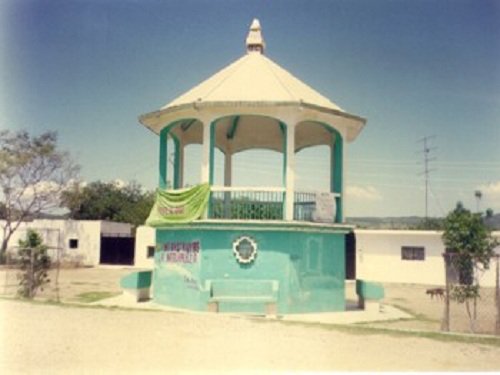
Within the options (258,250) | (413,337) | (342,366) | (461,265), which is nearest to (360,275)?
(461,265)

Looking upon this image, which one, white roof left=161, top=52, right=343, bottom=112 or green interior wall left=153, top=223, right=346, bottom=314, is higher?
white roof left=161, top=52, right=343, bottom=112

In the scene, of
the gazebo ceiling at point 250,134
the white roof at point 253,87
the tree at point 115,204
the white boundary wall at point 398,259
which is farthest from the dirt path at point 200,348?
the tree at point 115,204

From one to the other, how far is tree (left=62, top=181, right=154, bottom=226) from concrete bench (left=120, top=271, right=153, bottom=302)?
118 feet

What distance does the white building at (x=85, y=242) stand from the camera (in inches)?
1443

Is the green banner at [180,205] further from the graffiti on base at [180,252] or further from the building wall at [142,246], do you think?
the building wall at [142,246]

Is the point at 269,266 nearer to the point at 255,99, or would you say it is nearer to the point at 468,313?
the point at 255,99

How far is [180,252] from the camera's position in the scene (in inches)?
547

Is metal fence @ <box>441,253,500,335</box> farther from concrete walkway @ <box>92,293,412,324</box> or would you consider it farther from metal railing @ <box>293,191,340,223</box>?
metal railing @ <box>293,191,340,223</box>

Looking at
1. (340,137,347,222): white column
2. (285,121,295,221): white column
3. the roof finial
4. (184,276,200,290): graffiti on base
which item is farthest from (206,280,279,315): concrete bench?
the roof finial

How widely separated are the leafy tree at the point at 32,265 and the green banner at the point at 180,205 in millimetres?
3561

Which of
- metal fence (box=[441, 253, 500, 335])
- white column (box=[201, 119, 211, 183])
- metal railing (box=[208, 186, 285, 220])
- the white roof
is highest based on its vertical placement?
the white roof

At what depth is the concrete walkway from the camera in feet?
41.5

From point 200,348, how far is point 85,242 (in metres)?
29.9

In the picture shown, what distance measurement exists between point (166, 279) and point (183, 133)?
4.67 metres
